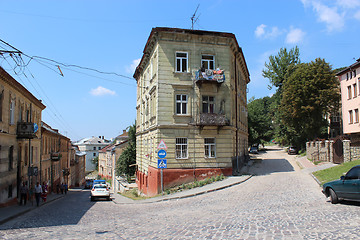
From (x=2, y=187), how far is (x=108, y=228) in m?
12.2

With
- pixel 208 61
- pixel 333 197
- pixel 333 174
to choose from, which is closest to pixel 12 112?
pixel 208 61

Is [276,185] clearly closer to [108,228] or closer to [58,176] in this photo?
[108,228]

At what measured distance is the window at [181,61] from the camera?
Result: 23281mm

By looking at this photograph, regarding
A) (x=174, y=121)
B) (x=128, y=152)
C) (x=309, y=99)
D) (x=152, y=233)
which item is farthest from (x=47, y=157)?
(x=309, y=99)

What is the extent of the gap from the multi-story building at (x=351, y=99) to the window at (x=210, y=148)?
48.9ft

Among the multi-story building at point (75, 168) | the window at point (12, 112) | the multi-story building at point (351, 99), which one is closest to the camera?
the window at point (12, 112)

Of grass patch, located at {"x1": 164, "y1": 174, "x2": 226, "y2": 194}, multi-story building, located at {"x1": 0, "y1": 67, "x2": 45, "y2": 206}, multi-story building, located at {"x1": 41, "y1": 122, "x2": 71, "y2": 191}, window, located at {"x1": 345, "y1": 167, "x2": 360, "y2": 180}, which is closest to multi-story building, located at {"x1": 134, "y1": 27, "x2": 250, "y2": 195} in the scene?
grass patch, located at {"x1": 164, "y1": 174, "x2": 226, "y2": 194}

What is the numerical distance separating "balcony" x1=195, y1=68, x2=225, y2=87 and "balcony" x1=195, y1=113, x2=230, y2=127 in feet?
8.23

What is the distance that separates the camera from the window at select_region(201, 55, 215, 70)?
2356 cm

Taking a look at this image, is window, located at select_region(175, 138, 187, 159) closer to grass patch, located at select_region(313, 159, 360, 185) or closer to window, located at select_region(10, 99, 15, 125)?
grass patch, located at select_region(313, 159, 360, 185)

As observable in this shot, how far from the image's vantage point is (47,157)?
117ft

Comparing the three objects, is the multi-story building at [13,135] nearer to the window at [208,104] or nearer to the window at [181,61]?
the window at [181,61]

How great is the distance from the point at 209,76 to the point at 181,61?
261 cm

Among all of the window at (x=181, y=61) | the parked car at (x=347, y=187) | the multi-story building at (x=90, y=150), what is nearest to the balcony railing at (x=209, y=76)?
the window at (x=181, y=61)
